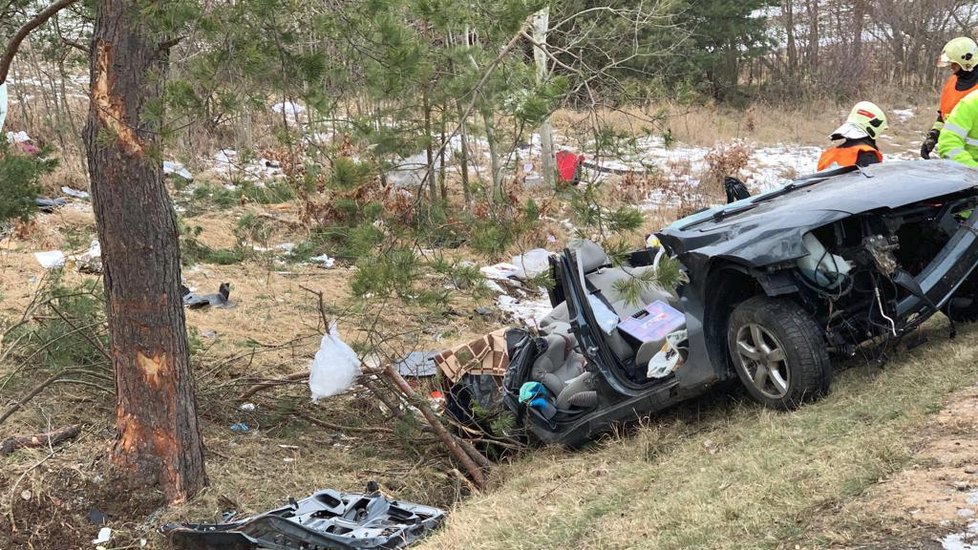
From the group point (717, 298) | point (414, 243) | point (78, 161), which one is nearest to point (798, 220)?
point (717, 298)

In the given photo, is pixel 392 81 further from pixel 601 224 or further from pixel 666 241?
pixel 666 241

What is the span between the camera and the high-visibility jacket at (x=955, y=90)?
275 inches

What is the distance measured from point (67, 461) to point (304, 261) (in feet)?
19.0

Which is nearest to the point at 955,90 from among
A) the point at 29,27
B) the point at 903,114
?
the point at 29,27

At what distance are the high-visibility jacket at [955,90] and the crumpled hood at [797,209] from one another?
1.73m

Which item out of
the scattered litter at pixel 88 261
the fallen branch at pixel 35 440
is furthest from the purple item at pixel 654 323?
the scattered litter at pixel 88 261

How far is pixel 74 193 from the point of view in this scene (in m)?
13.1

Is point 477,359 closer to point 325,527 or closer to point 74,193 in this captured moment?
point 325,527

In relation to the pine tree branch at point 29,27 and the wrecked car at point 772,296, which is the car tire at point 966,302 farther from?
the pine tree branch at point 29,27

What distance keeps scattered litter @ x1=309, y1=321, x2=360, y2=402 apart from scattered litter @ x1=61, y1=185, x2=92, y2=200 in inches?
341

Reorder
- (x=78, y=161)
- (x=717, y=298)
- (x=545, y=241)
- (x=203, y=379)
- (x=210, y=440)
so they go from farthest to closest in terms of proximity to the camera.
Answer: (x=78, y=161) < (x=545, y=241) < (x=203, y=379) < (x=210, y=440) < (x=717, y=298)

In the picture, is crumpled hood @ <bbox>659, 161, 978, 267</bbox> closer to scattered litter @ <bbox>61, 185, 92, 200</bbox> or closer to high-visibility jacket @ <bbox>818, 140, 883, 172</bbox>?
high-visibility jacket @ <bbox>818, 140, 883, 172</bbox>

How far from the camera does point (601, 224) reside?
15.4ft

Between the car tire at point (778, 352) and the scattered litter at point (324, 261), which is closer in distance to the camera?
the car tire at point (778, 352)
